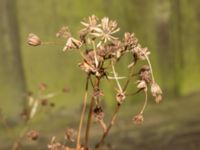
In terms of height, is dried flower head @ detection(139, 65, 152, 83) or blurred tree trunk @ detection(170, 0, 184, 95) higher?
blurred tree trunk @ detection(170, 0, 184, 95)

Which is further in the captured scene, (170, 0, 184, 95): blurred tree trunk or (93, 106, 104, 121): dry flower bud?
(170, 0, 184, 95): blurred tree trunk

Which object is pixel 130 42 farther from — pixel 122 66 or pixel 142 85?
pixel 122 66

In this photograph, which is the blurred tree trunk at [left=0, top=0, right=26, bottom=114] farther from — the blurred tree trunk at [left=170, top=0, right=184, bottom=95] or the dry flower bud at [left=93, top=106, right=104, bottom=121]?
the dry flower bud at [left=93, top=106, right=104, bottom=121]

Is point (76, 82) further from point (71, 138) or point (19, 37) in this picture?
point (71, 138)

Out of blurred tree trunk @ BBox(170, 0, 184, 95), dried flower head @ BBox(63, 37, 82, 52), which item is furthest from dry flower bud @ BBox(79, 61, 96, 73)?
blurred tree trunk @ BBox(170, 0, 184, 95)

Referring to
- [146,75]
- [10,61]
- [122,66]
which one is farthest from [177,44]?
[146,75]

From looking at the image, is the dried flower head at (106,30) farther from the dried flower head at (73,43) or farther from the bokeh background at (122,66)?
the bokeh background at (122,66)

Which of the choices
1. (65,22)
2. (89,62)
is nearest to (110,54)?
(89,62)

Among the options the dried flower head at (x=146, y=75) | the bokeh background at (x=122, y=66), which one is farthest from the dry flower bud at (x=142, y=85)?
the bokeh background at (x=122, y=66)

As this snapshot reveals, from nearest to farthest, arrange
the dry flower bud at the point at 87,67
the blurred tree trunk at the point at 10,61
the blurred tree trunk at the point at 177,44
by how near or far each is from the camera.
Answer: the dry flower bud at the point at 87,67, the blurred tree trunk at the point at 10,61, the blurred tree trunk at the point at 177,44
